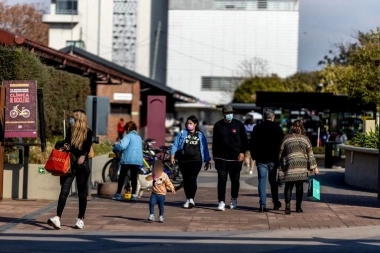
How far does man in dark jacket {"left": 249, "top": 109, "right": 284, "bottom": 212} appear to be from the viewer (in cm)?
1631

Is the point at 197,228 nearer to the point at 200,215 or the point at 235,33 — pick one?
the point at 200,215

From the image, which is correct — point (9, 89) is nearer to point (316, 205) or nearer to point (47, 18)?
point (316, 205)

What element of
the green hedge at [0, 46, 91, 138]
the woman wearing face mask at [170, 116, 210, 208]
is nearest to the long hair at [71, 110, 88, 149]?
the woman wearing face mask at [170, 116, 210, 208]

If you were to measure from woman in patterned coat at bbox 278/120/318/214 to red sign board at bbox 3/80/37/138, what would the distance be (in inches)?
195

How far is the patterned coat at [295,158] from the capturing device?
626 inches

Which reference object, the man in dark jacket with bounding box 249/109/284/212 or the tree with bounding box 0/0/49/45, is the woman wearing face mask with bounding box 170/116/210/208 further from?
the tree with bounding box 0/0/49/45

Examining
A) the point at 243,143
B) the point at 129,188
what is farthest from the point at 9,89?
the point at 243,143

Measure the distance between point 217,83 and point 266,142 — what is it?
7006 centimetres

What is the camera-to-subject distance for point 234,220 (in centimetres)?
1498

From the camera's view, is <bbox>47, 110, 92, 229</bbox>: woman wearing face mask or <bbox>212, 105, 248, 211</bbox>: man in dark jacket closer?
<bbox>47, 110, 92, 229</bbox>: woman wearing face mask

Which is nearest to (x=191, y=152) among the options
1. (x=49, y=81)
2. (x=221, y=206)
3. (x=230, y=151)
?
(x=230, y=151)

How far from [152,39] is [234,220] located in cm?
6402

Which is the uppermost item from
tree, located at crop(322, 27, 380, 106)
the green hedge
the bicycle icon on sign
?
tree, located at crop(322, 27, 380, 106)

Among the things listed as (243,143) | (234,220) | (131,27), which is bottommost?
(234,220)
